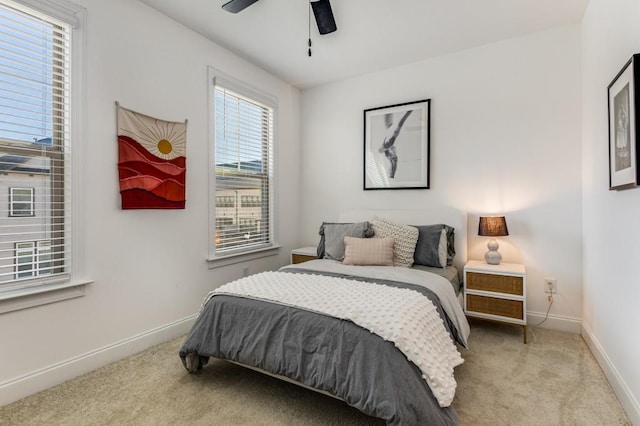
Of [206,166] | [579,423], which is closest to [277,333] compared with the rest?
[579,423]

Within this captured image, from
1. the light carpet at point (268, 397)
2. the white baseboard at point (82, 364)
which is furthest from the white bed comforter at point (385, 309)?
the white baseboard at point (82, 364)

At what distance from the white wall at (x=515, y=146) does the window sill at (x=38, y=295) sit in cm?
289

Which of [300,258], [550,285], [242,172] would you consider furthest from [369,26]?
[550,285]

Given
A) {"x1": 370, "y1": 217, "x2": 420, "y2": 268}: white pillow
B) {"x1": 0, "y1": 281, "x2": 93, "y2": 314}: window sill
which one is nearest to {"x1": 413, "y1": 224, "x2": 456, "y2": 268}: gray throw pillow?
{"x1": 370, "y1": 217, "x2": 420, "y2": 268}: white pillow

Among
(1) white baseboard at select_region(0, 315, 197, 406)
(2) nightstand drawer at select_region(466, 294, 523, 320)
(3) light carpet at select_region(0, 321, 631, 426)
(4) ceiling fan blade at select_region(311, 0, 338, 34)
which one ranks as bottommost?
(3) light carpet at select_region(0, 321, 631, 426)

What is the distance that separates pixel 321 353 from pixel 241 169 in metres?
2.39

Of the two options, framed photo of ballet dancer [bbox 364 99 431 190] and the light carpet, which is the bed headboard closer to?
framed photo of ballet dancer [bbox 364 99 431 190]

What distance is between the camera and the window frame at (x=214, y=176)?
3111 mm

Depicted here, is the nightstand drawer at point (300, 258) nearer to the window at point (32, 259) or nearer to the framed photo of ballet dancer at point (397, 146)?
the framed photo of ballet dancer at point (397, 146)

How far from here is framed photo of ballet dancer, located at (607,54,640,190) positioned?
5.27 ft

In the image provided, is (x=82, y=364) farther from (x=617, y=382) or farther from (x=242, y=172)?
(x=617, y=382)

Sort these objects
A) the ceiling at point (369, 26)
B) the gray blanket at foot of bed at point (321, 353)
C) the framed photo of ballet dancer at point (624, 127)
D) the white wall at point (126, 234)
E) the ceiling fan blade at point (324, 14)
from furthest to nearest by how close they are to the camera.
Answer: the ceiling at point (369, 26)
the ceiling fan blade at point (324, 14)
the white wall at point (126, 234)
the framed photo of ballet dancer at point (624, 127)
the gray blanket at foot of bed at point (321, 353)

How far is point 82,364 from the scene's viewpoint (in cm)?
216

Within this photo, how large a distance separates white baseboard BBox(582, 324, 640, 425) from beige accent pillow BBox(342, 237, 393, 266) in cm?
155
